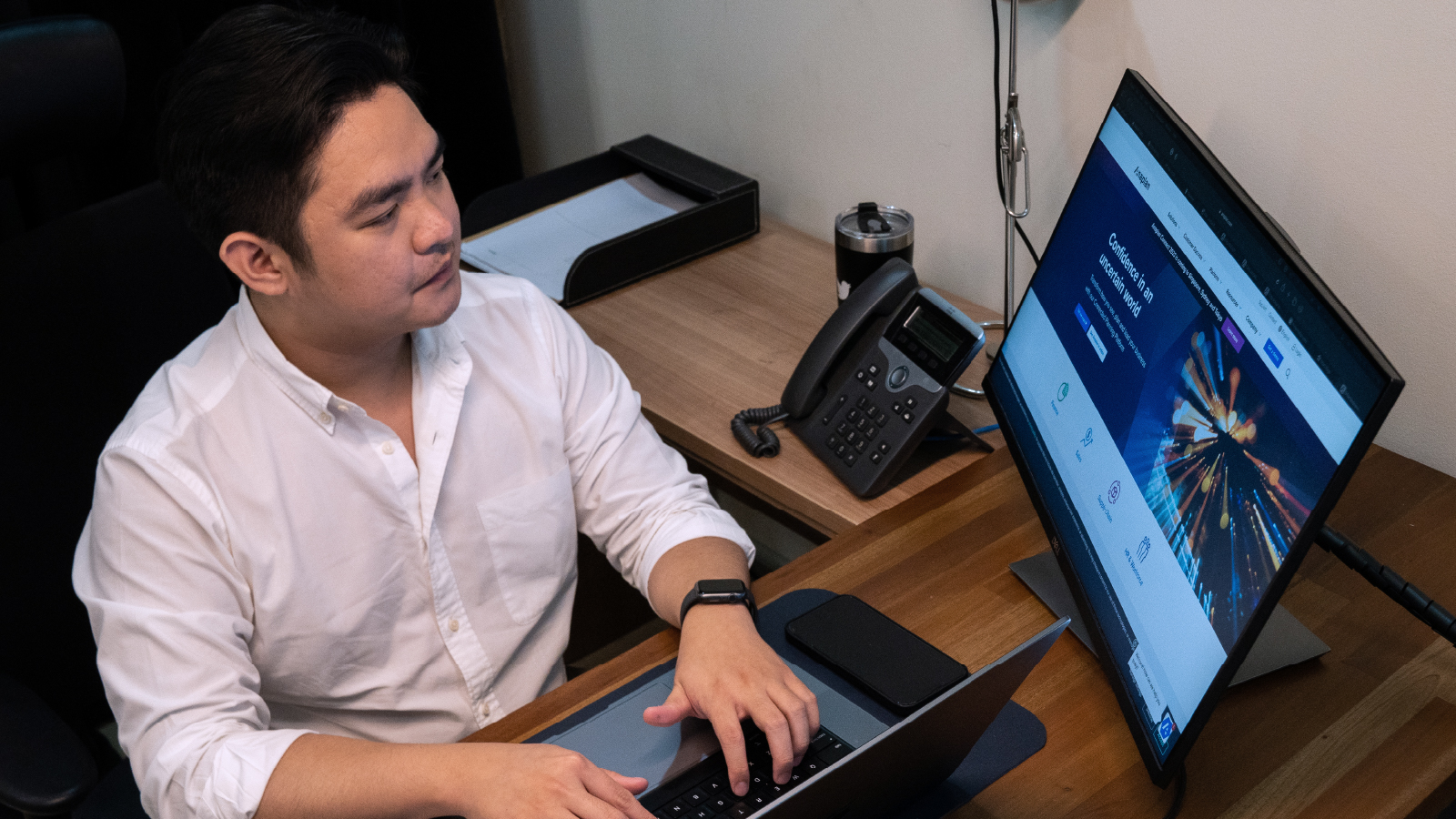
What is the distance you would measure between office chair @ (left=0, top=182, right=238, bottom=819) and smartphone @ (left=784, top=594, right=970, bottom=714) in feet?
2.39

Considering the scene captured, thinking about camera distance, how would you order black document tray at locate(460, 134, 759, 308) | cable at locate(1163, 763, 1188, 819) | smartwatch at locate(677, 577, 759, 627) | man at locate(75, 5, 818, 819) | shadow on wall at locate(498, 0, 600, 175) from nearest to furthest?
cable at locate(1163, 763, 1188, 819) < man at locate(75, 5, 818, 819) < smartwatch at locate(677, 577, 759, 627) < black document tray at locate(460, 134, 759, 308) < shadow on wall at locate(498, 0, 600, 175)

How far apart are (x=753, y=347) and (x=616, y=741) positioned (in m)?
0.75

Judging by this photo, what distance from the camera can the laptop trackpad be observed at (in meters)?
0.94

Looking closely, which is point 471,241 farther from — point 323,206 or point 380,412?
point 323,206

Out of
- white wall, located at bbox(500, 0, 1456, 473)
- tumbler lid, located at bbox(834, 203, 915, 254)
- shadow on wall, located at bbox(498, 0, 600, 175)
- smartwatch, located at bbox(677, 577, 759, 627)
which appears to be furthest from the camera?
shadow on wall, located at bbox(498, 0, 600, 175)

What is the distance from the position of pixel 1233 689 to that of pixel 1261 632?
0.07 meters

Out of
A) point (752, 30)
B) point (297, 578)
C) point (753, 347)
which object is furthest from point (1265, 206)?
point (297, 578)

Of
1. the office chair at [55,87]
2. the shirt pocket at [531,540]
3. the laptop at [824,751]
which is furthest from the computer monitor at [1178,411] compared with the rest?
the office chair at [55,87]

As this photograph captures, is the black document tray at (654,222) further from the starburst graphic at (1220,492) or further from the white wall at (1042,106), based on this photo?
the starburst graphic at (1220,492)

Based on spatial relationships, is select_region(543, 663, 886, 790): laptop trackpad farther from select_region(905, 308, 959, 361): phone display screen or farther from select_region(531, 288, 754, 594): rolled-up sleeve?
select_region(905, 308, 959, 361): phone display screen

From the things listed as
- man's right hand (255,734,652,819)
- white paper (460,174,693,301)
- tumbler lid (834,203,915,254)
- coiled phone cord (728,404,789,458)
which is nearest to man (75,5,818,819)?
man's right hand (255,734,652,819)

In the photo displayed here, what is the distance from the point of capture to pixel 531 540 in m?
1.25

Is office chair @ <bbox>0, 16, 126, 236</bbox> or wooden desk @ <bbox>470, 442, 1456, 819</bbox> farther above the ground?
office chair @ <bbox>0, 16, 126, 236</bbox>

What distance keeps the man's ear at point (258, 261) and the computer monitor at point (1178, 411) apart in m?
0.69
